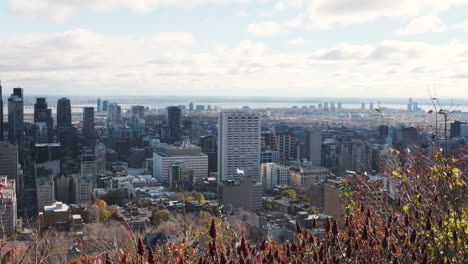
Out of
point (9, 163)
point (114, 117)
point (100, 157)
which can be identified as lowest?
point (100, 157)

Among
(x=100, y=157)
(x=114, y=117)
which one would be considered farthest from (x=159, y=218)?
(x=114, y=117)

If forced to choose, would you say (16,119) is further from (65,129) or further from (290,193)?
(290,193)

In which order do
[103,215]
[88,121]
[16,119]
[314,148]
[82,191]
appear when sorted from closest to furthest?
1. [103,215]
2. [82,191]
3. [16,119]
4. [314,148]
5. [88,121]

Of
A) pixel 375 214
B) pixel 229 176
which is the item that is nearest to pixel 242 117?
pixel 229 176

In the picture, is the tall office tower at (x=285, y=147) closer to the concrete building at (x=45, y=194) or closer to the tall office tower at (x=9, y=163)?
the tall office tower at (x=9, y=163)

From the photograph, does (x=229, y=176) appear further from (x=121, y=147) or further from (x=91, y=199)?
(x=121, y=147)
